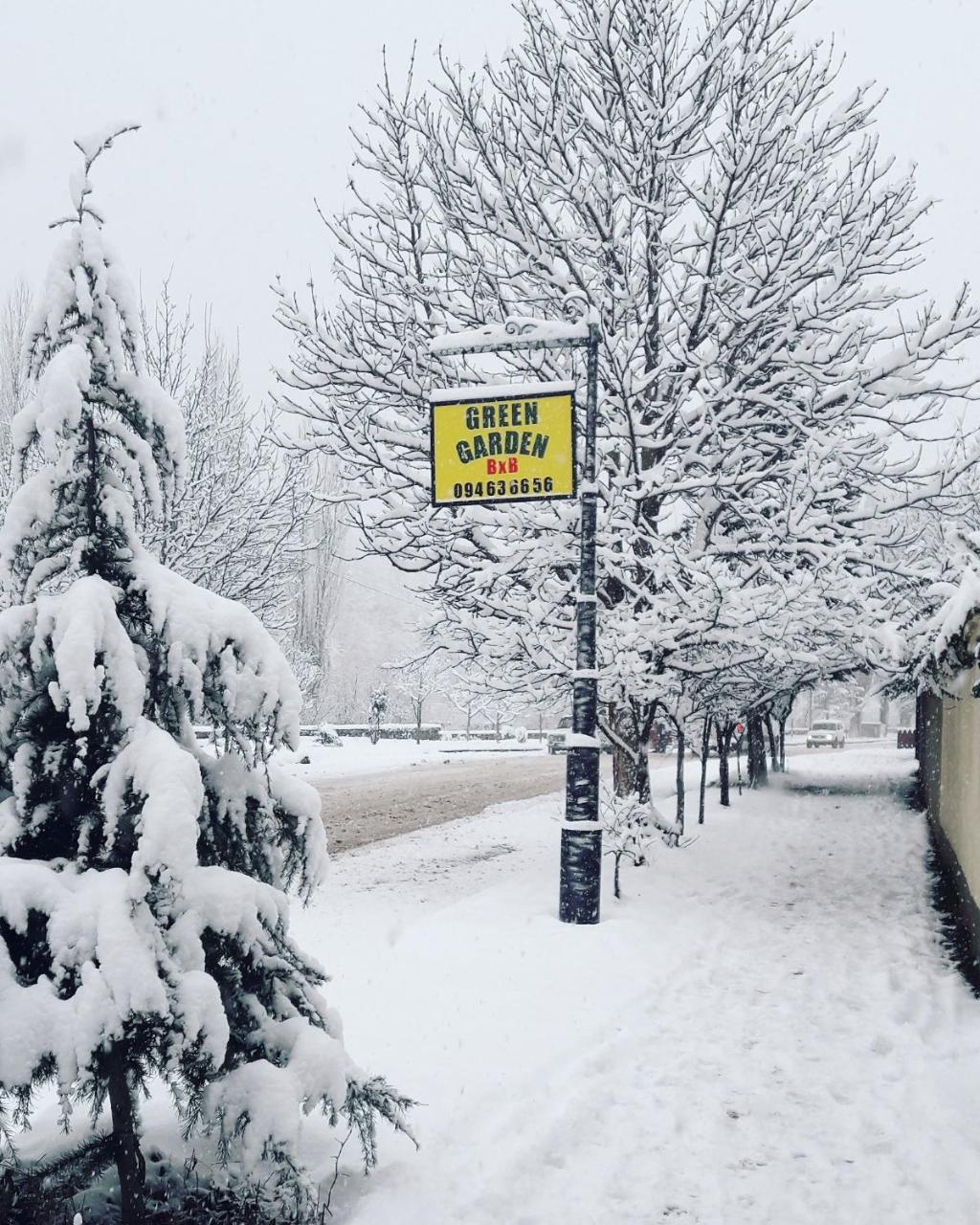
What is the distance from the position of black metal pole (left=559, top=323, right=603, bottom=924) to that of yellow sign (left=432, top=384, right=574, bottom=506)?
1.69 ft

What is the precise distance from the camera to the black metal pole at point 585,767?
864 cm

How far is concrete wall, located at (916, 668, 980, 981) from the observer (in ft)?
25.6

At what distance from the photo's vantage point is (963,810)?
946cm

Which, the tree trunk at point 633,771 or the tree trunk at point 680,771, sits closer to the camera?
the tree trunk at point 633,771

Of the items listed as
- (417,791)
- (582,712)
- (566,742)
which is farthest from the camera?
(417,791)

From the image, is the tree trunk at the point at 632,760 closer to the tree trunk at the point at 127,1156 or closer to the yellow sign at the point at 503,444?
the yellow sign at the point at 503,444

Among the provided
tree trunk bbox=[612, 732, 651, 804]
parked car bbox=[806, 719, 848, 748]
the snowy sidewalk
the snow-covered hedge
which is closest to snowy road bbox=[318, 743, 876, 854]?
tree trunk bbox=[612, 732, 651, 804]

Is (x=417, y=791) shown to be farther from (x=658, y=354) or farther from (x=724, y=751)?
(x=658, y=354)

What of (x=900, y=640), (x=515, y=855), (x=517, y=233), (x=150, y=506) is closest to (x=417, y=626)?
(x=515, y=855)

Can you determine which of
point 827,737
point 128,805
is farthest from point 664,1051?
point 827,737

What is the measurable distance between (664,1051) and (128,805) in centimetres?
382

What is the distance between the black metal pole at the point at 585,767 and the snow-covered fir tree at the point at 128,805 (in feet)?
16.1

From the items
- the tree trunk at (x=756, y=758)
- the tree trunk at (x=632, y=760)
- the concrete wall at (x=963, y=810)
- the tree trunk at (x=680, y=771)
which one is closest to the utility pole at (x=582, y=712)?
the concrete wall at (x=963, y=810)

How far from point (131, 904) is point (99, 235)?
7.42ft
